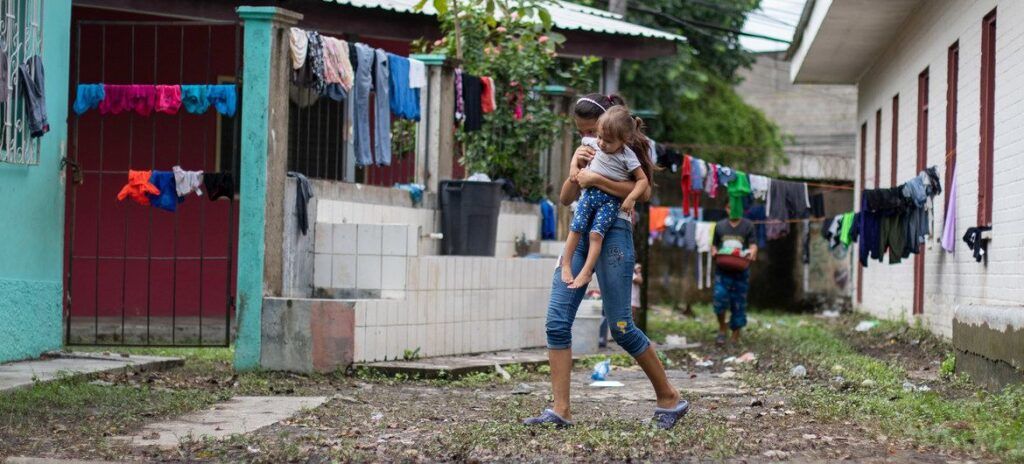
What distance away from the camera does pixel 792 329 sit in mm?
17234

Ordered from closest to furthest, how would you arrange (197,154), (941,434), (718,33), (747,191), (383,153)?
(941,434) < (383,153) < (197,154) < (747,191) < (718,33)

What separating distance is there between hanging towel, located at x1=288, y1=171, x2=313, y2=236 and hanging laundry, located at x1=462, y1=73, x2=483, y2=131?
314cm

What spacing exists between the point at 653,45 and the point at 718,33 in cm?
1124

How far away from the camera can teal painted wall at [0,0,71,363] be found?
996 centimetres

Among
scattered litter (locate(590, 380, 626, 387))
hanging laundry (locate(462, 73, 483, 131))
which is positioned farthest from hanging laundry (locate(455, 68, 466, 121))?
scattered litter (locate(590, 380, 626, 387))

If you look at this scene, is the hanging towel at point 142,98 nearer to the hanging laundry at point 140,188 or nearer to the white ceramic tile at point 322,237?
the hanging laundry at point 140,188

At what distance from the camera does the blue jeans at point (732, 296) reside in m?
15.4

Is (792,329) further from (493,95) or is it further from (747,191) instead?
(493,95)

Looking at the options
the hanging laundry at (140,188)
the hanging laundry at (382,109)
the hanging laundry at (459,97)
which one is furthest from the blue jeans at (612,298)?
the hanging laundry at (459,97)

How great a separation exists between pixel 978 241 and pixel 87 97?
7441mm

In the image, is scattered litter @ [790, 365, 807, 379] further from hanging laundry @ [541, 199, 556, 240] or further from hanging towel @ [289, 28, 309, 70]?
hanging laundry @ [541, 199, 556, 240]

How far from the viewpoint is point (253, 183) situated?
1016 cm

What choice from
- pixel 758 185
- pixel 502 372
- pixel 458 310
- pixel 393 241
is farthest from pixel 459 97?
pixel 758 185

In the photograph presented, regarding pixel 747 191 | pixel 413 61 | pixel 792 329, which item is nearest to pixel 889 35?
pixel 747 191
